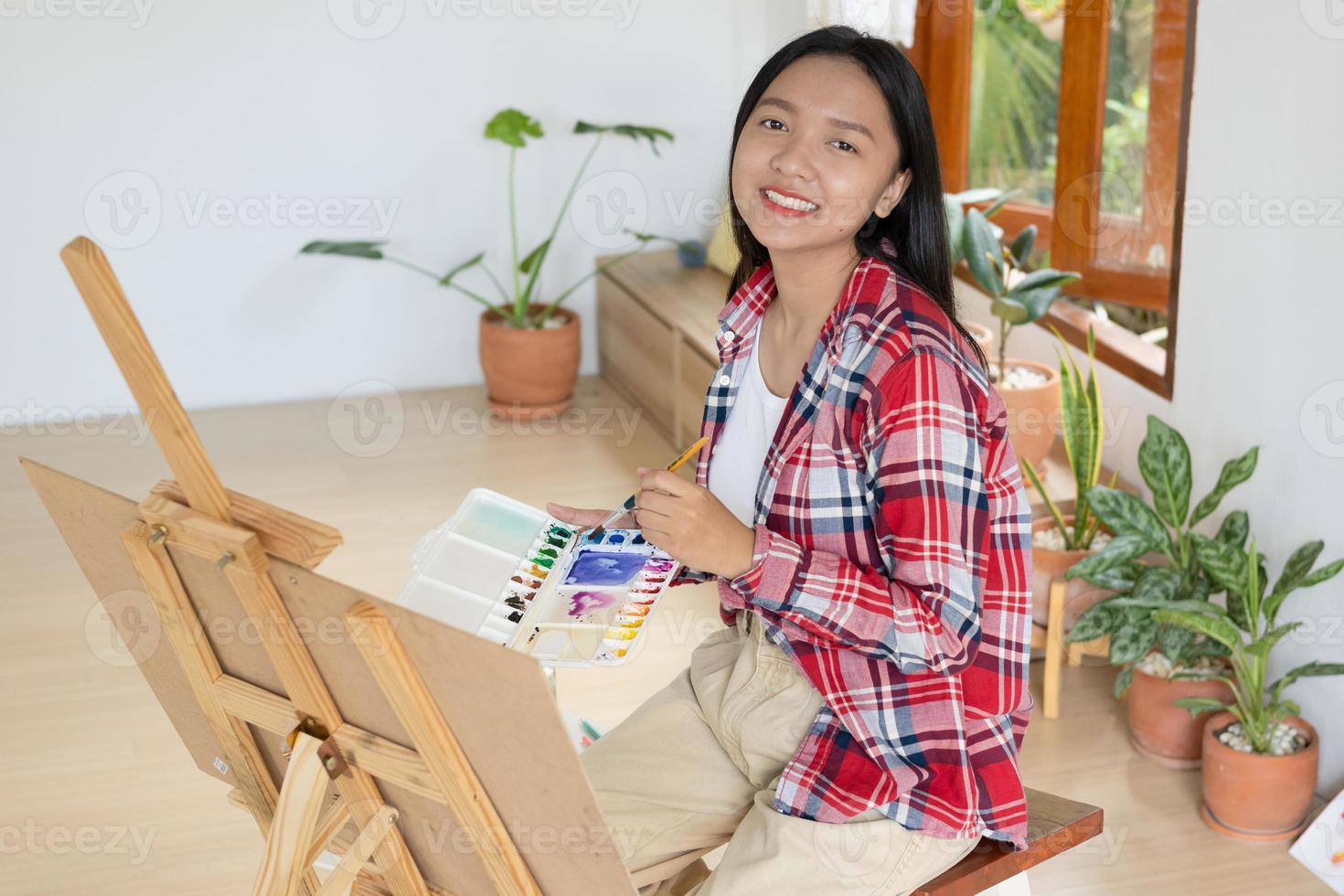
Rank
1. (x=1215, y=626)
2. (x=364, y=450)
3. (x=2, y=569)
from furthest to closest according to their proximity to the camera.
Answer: (x=364, y=450) → (x=2, y=569) → (x=1215, y=626)

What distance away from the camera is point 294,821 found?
132 centimetres

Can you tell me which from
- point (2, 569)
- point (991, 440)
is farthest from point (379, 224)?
point (991, 440)

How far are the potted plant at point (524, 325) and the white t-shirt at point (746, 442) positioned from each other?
8.79 ft

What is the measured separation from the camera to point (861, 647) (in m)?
1.45

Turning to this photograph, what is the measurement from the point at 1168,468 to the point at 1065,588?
38cm

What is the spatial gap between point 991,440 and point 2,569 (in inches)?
116

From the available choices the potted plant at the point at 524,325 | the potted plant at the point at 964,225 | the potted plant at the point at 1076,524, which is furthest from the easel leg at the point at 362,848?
the potted plant at the point at 524,325

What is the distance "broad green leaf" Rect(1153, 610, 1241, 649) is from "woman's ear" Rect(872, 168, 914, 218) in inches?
45.3

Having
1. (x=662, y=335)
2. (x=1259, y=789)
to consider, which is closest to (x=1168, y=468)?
(x=1259, y=789)

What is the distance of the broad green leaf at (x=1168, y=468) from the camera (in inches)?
99.6

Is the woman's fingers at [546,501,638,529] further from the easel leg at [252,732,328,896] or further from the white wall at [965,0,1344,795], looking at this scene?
the white wall at [965,0,1344,795]

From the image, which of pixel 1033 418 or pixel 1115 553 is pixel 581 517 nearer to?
pixel 1115 553

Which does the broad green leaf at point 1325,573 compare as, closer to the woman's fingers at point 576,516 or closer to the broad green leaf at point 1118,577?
the broad green leaf at point 1118,577

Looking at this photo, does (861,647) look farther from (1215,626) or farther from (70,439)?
(70,439)
